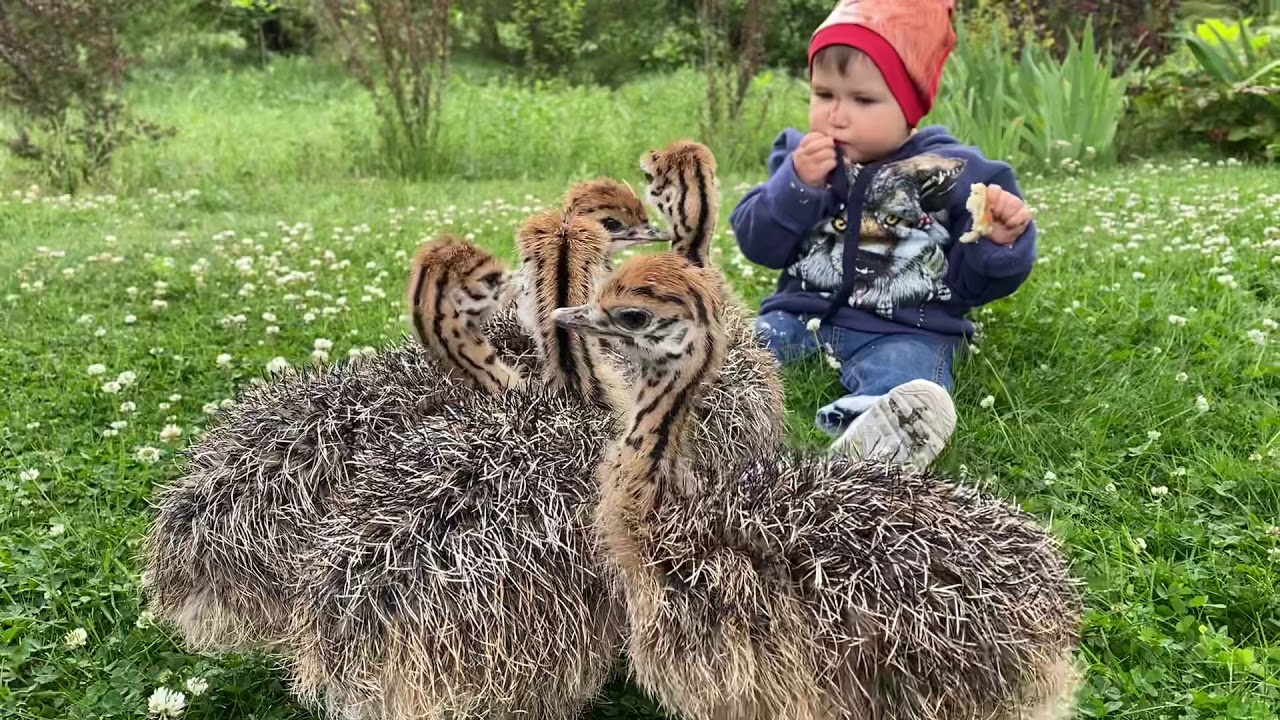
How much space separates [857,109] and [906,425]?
1.47 meters

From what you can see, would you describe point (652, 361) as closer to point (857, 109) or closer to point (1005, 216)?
point (1005, 216)

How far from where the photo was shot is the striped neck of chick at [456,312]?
10.1ft

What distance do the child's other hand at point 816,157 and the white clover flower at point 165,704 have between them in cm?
298

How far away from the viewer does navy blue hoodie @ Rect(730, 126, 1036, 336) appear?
457 cm

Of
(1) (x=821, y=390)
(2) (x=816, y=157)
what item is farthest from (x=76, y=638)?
(2) (x=816, y=157)

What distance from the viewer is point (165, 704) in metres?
2.70

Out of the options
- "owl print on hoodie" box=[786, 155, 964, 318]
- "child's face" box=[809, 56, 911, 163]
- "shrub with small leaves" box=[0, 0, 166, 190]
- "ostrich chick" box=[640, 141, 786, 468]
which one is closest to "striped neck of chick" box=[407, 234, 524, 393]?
"ostrich chick" box=[640, 141, 786, 468]

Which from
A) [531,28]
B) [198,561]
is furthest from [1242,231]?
[531,28]

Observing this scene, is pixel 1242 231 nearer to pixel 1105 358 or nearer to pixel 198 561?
pixel 1105 358

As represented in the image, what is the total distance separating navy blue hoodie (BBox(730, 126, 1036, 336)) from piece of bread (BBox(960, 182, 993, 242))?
0.81 feet

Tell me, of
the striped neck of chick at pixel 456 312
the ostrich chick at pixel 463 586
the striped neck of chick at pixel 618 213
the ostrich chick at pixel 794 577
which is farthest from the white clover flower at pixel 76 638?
the striped neck of chick at pixel 618 213

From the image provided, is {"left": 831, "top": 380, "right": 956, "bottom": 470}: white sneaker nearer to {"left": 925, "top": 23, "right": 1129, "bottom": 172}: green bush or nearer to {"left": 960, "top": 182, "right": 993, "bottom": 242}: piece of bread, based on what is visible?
{"left": 960, "top": 182, "right": 993, "bottom": 242}: piece of bread

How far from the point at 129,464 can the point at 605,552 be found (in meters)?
2.42

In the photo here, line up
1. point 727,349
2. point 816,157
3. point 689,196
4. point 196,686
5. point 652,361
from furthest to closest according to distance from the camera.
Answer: point 816,157 → point 689,196 → point 727,349 → point 196,686 → point 652,361
